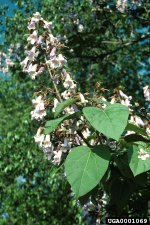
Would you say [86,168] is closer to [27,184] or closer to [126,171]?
[126,171]

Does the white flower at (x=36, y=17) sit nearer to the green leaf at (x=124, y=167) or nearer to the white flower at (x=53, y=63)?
the white flower at (x=53, y=63)

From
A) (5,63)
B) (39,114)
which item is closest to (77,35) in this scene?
(5,63)

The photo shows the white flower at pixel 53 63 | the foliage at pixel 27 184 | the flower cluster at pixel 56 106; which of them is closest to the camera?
the flower cluster at pixel 56 106

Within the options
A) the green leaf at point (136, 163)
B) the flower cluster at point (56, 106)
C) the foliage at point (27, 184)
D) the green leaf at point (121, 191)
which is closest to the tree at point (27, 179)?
the foliage at point (27, 184)

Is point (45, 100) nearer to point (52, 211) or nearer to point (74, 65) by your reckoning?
point (52, 211)

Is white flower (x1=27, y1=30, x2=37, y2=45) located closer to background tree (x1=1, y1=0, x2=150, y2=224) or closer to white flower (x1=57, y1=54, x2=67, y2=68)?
white flower (x1=57, y1=54, x2=67, y2=68)

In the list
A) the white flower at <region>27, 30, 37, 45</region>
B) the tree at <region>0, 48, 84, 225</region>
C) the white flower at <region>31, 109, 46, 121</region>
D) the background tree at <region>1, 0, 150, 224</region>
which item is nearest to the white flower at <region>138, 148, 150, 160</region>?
the white flower at <region>31, 109, 46, 121</region>
